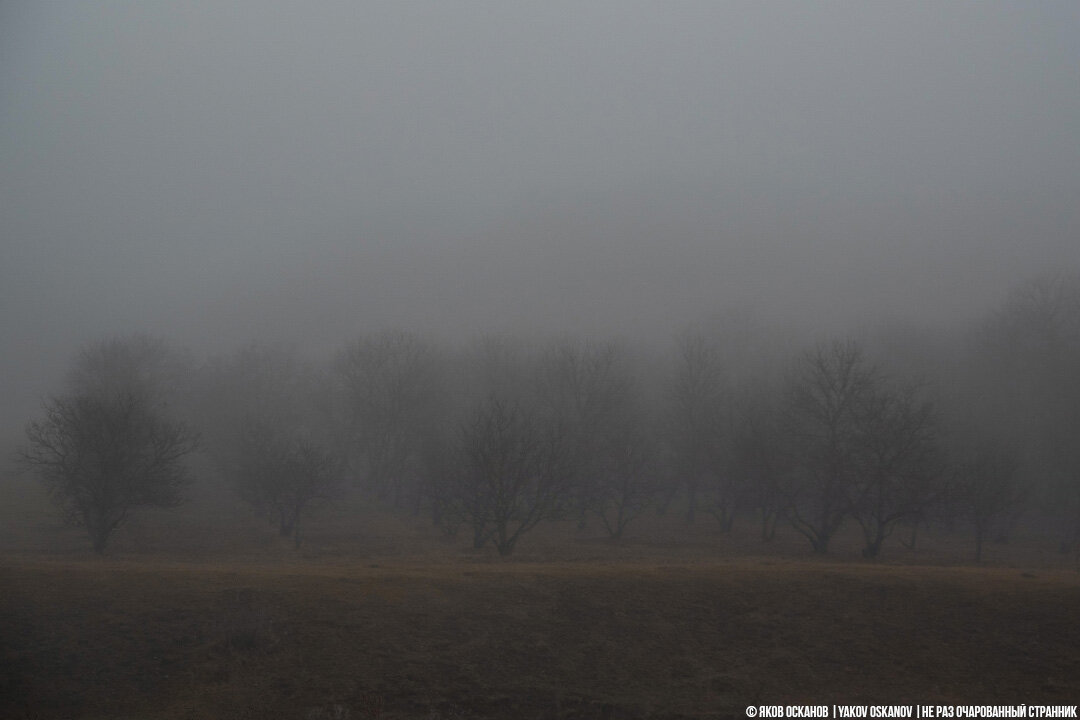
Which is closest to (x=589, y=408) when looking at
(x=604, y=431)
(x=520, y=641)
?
(x=604, y=431)

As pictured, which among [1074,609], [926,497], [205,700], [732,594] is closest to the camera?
[205,700]

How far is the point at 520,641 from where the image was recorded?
1791 centimetres

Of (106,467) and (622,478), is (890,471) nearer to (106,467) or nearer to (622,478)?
(622,478)

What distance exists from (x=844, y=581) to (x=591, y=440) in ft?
121

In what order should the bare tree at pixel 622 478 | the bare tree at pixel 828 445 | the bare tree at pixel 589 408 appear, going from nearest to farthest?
the bare tree at pixel 828 445 → the bare tree at pixel 622 478 → the bare tree at pixel 589 408

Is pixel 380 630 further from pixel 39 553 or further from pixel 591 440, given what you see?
pixel 591 440

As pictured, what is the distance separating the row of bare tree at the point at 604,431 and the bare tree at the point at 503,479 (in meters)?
0.16

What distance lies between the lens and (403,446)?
229 ft

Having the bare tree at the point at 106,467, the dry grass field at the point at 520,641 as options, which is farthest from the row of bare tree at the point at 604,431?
the dry grass field at the point at 520,641

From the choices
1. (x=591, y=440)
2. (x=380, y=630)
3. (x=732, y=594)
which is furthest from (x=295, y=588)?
(x=591, y=440)

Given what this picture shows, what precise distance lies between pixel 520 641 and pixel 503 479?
60.4 ft

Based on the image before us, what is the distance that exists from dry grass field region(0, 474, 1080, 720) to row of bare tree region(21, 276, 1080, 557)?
49.5 ft

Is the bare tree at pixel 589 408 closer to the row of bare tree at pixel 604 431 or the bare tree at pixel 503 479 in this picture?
the row of bare tree at pixel 604 431

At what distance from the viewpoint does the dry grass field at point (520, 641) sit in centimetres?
A: 1490
